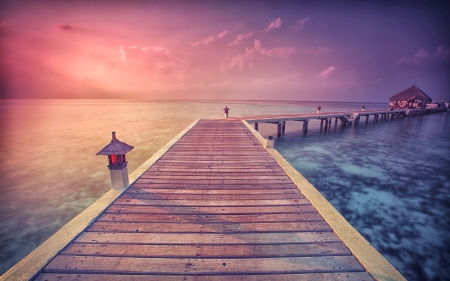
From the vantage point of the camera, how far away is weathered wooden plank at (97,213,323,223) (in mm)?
3561

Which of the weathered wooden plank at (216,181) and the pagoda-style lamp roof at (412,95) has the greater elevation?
the pagoda-style lamp roof at (412,95)

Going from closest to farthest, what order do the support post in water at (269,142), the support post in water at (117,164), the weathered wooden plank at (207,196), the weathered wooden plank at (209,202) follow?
the weathered wooden plank at (209,202) → the weathered wooden plank at (207,196) → the support post in water at (117,164) → the support post in water at (269,142)

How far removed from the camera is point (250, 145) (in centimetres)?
892

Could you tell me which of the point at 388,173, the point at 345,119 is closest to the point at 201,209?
the point at 388,173

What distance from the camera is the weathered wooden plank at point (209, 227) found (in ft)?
10.8

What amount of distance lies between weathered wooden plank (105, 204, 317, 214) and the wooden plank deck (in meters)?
0.02

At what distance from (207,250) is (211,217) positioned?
2.63 feet

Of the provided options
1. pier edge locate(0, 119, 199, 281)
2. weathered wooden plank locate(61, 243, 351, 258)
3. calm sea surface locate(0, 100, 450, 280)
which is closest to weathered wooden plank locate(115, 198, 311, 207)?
pier edge locate(0, 119, 199, 281)

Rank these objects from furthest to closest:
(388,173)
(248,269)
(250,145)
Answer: (388,173) → (250,145) → (248,269)

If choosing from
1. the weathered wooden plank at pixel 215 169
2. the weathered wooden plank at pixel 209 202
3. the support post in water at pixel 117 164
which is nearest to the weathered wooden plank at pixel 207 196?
the weathered wooden plank at pixel 209 202

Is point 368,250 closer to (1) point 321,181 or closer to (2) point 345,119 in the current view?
(1) point 321,181

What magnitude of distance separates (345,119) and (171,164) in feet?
98.2

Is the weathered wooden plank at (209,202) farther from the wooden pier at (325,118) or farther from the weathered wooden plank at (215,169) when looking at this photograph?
the wooden pier at (325,118)

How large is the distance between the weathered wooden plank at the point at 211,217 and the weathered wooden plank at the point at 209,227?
0.34 feet
